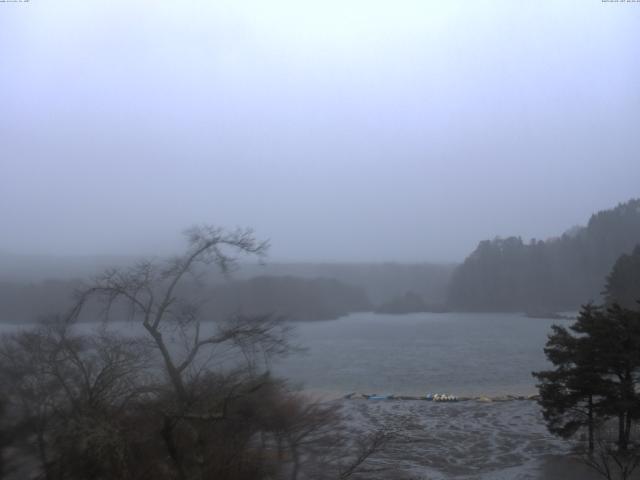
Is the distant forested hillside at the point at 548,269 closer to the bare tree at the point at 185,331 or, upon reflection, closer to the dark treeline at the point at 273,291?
the dark treeline at the point at 273,291

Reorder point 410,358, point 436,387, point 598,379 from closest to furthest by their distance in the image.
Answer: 1. point 598,379
2. point 436,387
3. point 410,358

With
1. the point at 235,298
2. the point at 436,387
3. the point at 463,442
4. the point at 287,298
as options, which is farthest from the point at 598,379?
the point at 436,387

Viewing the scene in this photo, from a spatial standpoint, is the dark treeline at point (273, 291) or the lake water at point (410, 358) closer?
the dark treeline at point (273, 291)

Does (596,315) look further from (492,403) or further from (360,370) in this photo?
(360,370)

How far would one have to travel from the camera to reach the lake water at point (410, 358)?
63.5 feet

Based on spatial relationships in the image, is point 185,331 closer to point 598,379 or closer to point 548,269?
point 598,379

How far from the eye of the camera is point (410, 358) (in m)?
25.4

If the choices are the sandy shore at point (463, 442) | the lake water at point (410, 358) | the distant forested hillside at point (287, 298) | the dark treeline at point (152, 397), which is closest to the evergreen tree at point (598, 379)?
the sandy shore at point (463, 442)

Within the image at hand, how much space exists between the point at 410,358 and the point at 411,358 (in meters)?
0.08

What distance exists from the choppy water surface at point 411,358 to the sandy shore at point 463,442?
150cm

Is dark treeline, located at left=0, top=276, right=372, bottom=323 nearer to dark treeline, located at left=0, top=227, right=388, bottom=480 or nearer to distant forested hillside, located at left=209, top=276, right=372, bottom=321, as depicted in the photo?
distant forested hillside, located at left=209, top=276, right=372, bottom=321

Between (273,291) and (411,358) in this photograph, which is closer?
(273,291)

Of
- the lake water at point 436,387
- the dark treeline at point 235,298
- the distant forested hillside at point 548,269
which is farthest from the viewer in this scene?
the distant forested hillside at point 548,269

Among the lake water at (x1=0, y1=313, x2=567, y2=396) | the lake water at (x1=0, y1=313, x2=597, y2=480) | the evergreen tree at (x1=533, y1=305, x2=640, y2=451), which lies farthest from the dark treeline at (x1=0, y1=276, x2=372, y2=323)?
the evergreen tree at (x1=533, y1=305, x2=640, y2=451)
